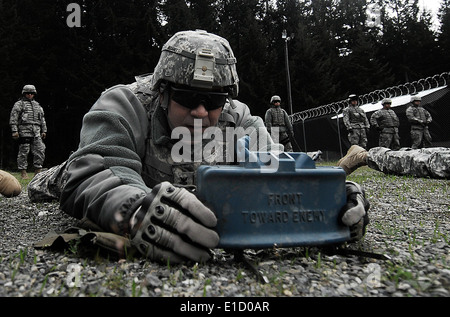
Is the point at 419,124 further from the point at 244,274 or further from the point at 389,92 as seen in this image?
the point at 244,274

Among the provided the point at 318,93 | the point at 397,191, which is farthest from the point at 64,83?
the point at 397,191

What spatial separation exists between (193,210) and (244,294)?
37 centimetres

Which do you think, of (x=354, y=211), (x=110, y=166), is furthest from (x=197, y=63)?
(x=354, y=211)

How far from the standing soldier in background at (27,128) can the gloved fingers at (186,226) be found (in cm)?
859

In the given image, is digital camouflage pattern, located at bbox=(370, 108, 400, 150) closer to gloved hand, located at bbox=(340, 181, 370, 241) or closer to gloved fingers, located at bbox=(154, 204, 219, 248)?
gloved hand, located at bbox=(340, 181, 370, 241)

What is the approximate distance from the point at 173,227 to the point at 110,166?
68 centimetres

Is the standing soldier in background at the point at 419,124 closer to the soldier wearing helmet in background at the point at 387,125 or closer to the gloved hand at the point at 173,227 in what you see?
the soldier wearing helmet in background at the point at 387,125

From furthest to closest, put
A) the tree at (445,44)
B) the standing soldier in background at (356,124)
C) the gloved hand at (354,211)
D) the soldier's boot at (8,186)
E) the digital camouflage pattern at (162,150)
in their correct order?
the tree at (445,44) < the standing soldier in background at (356,124) < the soldier's boot at (8,186) < the digital camouflage pattern at (162,150) < the gloved hand at (354,211)

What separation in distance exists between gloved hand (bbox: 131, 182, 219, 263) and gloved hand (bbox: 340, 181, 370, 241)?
0.57m

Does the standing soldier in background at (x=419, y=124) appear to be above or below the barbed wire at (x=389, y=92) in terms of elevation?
below

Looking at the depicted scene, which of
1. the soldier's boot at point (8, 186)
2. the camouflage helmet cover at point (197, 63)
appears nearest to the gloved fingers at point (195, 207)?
the camouflage helmet cover at point (197, 63)

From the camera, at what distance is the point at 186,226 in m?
1.54

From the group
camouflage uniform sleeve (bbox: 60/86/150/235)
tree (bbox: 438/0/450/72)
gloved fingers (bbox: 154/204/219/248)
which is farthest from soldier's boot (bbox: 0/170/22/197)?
tree (bbox: 438/0/450/72)

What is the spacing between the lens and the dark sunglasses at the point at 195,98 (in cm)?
235
